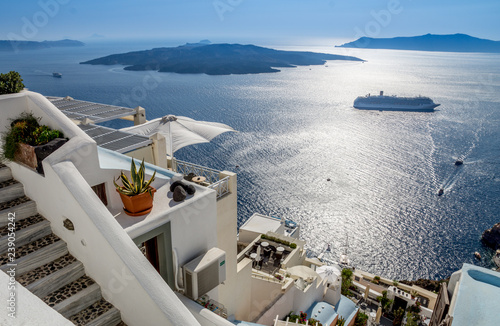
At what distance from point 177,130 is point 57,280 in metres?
9.98

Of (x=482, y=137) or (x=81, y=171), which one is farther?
(x=482, y=137)

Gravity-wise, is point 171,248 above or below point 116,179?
below

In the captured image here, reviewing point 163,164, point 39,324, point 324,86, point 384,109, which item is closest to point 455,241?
point 163,164

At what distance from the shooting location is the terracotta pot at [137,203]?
Result: 5.54 meters

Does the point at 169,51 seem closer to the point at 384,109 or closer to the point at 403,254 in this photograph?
the point at 384,109

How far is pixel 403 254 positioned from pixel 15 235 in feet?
106

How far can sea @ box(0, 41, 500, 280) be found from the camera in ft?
104

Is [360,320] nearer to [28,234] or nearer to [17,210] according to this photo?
[28,234]

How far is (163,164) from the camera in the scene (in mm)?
10273

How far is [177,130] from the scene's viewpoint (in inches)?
555

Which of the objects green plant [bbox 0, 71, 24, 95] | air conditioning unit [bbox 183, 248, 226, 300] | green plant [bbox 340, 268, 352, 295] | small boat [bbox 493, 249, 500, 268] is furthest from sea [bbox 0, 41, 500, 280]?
green plant [bbox 0, 71, 24, 95]

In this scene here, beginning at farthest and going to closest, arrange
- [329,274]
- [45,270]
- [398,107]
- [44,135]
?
[398,107] → [329,274] → [44,135] → [45,270]

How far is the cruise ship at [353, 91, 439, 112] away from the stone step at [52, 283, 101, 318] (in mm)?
87744

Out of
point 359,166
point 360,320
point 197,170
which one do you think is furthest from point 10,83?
point 359,166
